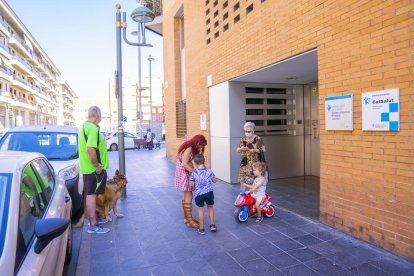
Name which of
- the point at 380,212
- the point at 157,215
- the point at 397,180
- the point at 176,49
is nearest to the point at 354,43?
the point at 397,180

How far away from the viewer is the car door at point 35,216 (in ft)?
6.70

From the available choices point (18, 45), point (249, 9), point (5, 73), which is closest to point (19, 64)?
point (18, 45)

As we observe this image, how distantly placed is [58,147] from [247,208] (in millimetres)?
3895

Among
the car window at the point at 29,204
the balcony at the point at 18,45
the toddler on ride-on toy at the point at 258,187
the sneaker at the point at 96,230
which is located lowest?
the sneaker at the point at 96,230

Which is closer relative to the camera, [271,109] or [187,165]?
[187,165]

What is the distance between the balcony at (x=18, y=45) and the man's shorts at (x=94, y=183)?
164 feet

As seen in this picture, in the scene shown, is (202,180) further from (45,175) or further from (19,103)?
(19,103)

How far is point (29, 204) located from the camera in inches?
99.3

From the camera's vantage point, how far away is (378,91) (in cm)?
386

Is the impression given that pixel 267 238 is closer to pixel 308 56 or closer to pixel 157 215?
pixel 157 215

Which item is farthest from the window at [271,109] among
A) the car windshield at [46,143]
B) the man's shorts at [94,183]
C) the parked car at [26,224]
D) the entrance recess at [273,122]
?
the parked car at [26,224]

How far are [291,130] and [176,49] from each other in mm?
7022

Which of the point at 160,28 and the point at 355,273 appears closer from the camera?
the point at 355,273

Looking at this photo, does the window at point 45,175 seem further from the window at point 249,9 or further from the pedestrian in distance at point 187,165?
the window at point 249,9
